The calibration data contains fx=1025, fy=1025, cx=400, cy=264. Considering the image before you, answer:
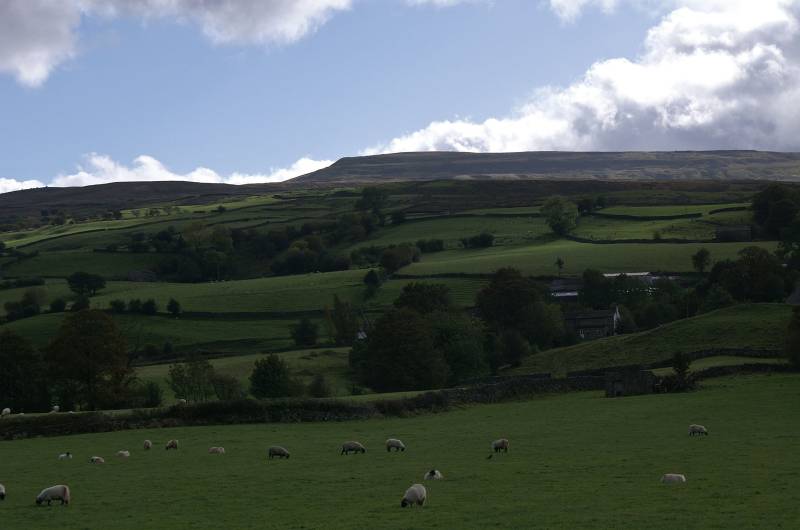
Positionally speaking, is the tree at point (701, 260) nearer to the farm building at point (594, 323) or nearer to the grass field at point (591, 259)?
the grass field at point (591, 259)

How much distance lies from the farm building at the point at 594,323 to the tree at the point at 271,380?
1584 inches

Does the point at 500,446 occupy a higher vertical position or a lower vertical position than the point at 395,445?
higher

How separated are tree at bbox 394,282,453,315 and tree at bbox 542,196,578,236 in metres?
63.2

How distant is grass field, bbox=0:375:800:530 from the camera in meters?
25.2

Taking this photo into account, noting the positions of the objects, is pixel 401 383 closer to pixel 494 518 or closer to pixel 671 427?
pixel 671 427

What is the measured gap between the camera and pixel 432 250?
158 meters

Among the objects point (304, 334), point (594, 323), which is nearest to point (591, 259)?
point (594, 323)

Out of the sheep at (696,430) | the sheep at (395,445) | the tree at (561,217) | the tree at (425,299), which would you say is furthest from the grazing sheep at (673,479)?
the tree at (561,217)

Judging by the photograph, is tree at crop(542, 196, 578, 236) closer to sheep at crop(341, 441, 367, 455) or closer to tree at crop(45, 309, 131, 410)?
tree at crop(45, 309, 131, 410)

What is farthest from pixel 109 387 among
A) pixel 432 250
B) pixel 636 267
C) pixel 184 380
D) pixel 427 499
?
pixel 432 250

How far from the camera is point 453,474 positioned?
3259 centimetres

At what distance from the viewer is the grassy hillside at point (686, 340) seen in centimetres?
7412

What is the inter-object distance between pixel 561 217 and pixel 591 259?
30.5 m

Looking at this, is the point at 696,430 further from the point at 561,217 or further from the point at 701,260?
the point at 561,217
